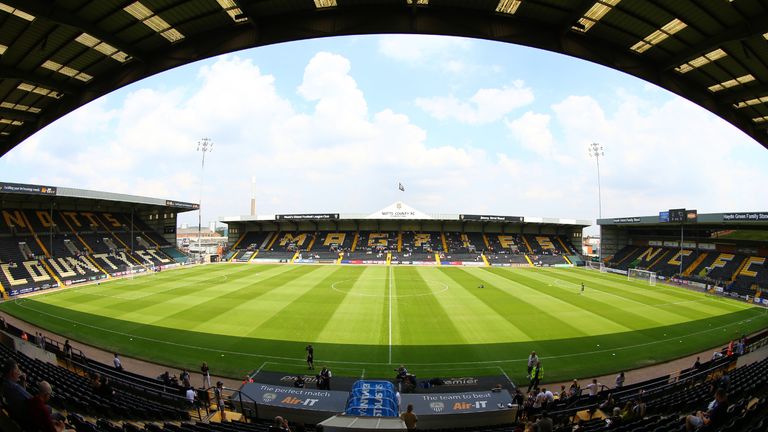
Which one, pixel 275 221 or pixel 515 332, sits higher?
pixel 275 221

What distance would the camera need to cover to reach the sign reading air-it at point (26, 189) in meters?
35.8

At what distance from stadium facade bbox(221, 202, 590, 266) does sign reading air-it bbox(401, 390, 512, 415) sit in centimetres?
4728

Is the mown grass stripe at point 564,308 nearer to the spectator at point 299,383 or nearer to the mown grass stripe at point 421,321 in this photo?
the mown grass stripe at point 421,321

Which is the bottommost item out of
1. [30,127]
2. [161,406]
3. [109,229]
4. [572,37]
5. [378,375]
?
[378,375]

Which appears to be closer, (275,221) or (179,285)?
(179,285)

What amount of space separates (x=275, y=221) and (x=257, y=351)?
2190 inches

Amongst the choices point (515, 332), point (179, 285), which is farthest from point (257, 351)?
point (179, 285)

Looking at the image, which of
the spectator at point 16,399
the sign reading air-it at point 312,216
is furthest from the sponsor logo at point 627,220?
the spectator at point 16,399

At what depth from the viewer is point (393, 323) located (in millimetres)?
22406

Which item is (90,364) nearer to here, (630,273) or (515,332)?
(515,332)

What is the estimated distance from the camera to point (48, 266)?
39000 millimetres

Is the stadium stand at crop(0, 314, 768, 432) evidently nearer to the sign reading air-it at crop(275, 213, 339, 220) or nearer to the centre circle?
the centre circle

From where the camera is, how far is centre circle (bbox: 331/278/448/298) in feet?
104

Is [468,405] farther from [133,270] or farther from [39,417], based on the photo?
[133,270]
